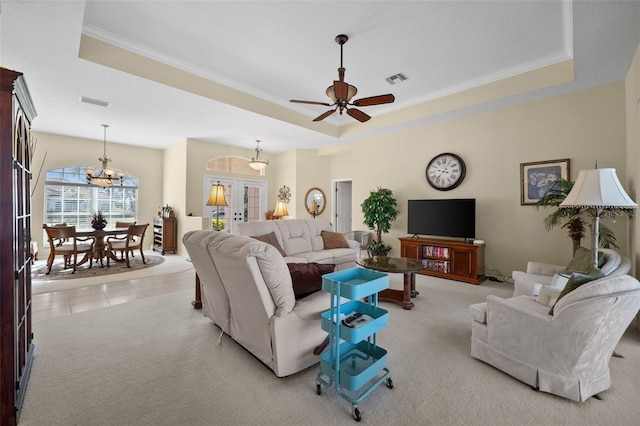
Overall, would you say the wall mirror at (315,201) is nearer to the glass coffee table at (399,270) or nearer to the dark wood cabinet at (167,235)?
the dark wood cabinet at (167,235)

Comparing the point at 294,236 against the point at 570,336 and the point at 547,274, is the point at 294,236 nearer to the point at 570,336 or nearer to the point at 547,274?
the point at 547,274

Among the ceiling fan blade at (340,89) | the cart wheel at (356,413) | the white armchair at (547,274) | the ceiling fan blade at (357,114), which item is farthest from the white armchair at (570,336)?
the ceiling fan blade at (357,114)

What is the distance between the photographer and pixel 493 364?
2115 mm

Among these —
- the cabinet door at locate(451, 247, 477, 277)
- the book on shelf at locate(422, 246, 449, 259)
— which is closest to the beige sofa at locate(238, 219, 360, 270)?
the book on shelf at locate(422, 246, 449, 259)

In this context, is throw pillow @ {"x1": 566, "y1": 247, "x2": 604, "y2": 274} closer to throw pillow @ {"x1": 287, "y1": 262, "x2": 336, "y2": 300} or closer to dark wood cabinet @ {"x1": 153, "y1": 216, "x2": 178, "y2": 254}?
throw pillow @ {"x1": 287, "y1": 262, "x2": 336, "y2": 300}

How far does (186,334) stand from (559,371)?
9.81ft

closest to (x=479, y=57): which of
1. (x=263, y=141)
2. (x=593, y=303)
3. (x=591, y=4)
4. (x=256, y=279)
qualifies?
(x=591, y=4)

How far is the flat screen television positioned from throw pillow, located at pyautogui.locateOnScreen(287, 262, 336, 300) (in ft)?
11.4

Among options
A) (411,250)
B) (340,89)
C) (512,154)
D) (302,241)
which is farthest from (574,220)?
(302,241)

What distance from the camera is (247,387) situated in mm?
1894

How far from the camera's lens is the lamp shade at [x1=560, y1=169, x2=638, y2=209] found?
226 centimetres

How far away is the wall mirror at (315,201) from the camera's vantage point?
26.6ft

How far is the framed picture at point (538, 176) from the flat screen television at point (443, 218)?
0.75 meters

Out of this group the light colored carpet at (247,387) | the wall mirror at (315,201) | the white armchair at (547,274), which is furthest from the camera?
the wall mirror at (315,201)
